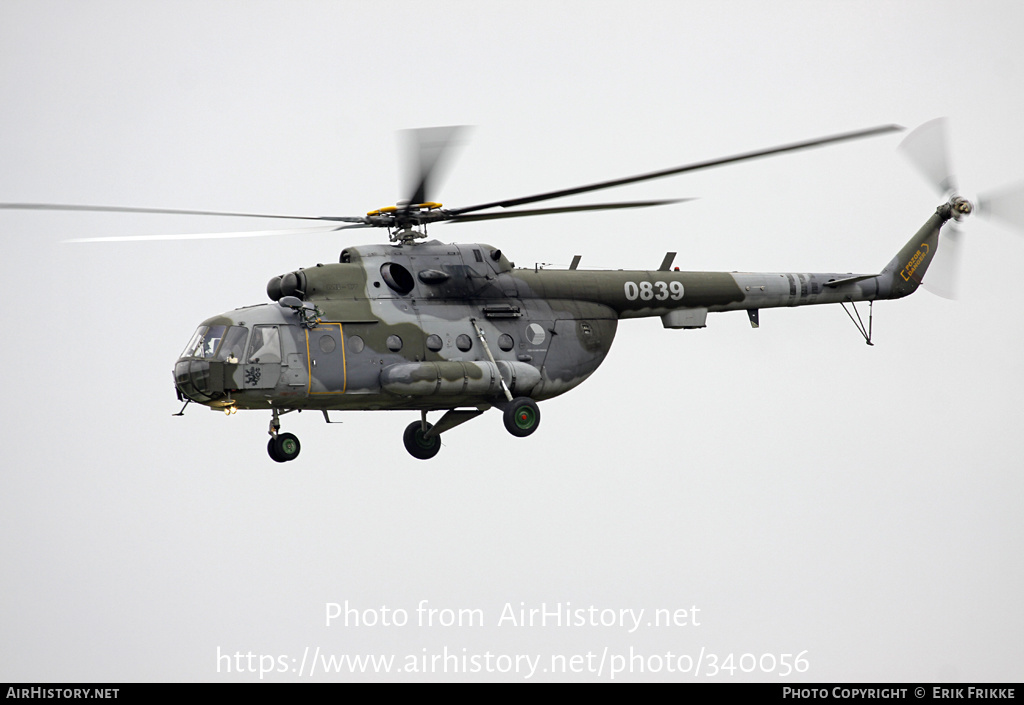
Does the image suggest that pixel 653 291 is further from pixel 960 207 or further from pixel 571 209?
pixel 960 207

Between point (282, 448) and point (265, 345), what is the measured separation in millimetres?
1858

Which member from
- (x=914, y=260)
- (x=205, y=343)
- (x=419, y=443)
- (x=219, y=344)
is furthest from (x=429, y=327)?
(x=914, y=260)

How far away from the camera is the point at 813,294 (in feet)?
84.4

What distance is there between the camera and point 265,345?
68.9 ft

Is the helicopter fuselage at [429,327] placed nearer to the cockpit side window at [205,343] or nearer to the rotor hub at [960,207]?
the cockpit side window at [205,343]

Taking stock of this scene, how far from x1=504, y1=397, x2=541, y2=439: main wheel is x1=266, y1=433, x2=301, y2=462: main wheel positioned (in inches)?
134

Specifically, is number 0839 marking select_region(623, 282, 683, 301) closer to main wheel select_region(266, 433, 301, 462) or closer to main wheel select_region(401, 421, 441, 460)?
main wheel select_region(401, 421, 441, 460)

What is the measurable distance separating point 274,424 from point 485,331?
145 inches

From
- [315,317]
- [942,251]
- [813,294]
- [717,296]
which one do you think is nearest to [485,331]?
[315,317]

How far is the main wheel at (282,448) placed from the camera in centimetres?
2195

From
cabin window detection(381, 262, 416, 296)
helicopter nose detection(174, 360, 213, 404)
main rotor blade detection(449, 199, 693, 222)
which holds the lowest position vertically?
helicopter nose detection(174, 360, 213, 404)

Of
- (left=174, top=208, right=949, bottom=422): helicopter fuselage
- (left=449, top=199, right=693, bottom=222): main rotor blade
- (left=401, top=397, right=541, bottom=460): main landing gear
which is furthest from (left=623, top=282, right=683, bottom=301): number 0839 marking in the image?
(left=449, top=199, right=693, bottom=222): main rotor blade

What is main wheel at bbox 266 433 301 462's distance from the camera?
864 inches

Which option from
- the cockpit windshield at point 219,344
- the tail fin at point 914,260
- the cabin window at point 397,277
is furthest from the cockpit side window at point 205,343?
the tail fin at point 914,260
